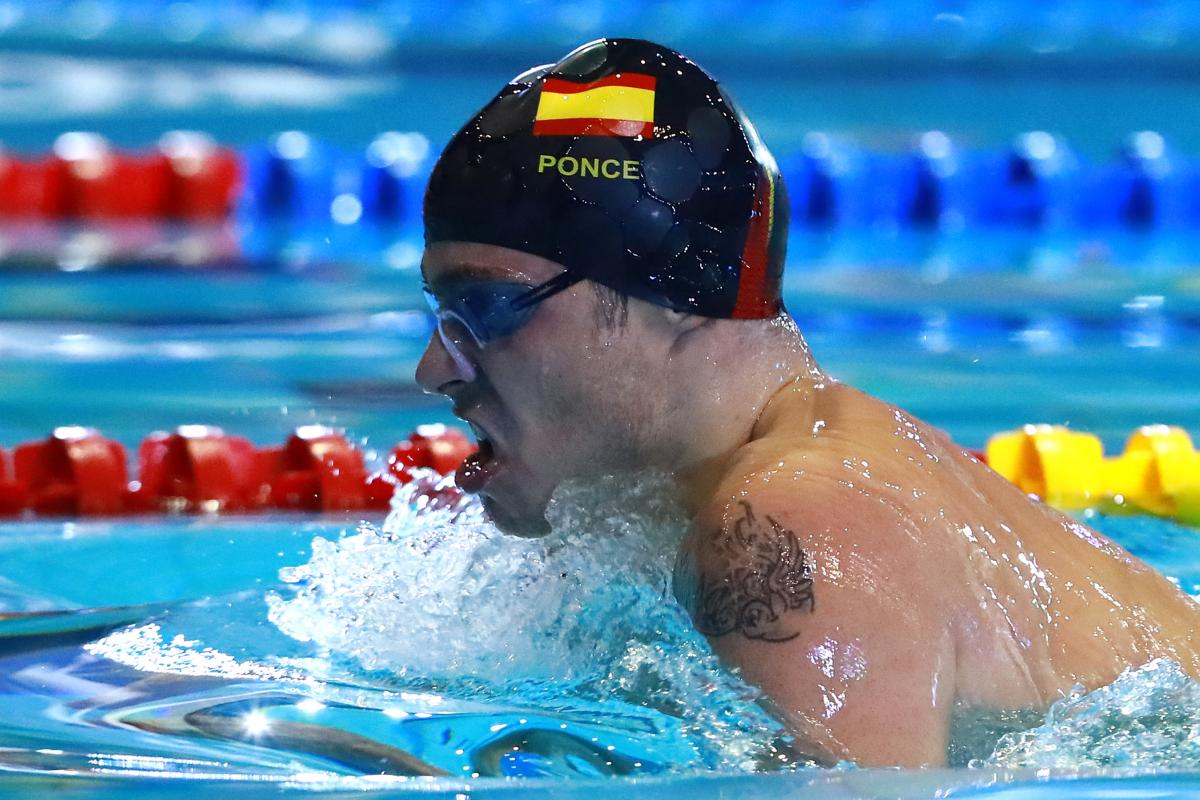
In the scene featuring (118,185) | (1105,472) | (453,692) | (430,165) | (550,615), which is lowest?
(453,692)

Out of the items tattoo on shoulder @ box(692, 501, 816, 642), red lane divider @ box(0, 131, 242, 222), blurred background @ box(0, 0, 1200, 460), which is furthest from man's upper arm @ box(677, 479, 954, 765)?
red lane divider @ box(0, 131, 242, 222)

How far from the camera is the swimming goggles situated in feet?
6.82

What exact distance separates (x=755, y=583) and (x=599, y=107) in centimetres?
65

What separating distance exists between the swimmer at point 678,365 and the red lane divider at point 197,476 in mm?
1578

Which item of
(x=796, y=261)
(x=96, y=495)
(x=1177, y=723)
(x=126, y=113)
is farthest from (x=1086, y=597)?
(x=126, y=113)

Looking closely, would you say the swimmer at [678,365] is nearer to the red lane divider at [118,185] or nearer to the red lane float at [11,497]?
the red lane float at [11,497]

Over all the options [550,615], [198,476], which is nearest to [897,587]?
[550,615]

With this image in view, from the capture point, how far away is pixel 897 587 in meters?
1.81

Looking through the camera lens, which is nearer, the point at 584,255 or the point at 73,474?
the point at 584,255

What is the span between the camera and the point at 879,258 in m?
6.56

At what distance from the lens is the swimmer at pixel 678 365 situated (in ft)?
6.48

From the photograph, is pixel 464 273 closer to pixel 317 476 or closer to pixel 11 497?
pixel 317 476

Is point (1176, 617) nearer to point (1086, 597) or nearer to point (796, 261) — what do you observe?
point (1086, 597)

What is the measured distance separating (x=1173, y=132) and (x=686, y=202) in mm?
6868
